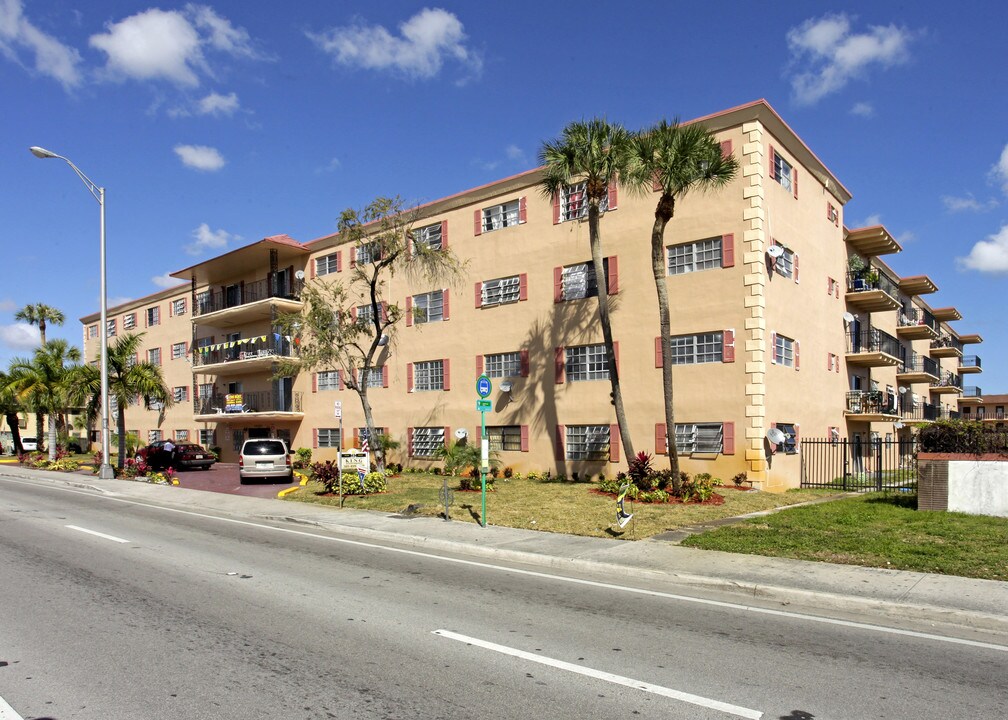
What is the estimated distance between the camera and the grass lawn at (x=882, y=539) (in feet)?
32.3

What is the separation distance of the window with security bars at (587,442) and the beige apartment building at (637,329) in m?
0.07

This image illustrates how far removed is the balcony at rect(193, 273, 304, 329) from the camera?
35.8m

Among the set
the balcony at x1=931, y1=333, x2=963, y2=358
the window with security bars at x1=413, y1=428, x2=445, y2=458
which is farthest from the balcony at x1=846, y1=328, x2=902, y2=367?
the window with security bars at x1=413, y1=428, x2=445, y2=458

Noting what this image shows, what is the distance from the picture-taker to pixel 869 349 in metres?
29.7

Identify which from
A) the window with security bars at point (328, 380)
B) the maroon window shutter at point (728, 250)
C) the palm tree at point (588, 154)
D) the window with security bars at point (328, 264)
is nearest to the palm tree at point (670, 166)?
the palm tree at point (588, 154)

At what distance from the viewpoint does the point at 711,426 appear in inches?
830

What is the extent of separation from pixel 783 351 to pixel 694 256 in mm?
3922

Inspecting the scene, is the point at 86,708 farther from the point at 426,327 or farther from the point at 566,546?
the point at 426,327

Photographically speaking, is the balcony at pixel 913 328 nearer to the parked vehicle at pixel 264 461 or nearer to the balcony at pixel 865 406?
the balcony at pixel 865 406

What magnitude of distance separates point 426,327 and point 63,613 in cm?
2219

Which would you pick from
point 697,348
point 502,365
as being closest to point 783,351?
point 697,348

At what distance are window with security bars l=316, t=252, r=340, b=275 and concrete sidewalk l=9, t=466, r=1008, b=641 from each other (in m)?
Answer: 18.9

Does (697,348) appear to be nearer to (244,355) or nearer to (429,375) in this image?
(429,375)

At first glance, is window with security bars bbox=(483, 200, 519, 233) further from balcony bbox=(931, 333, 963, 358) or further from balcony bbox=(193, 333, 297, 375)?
balcony bbox=(931, 333, 963, 358)
